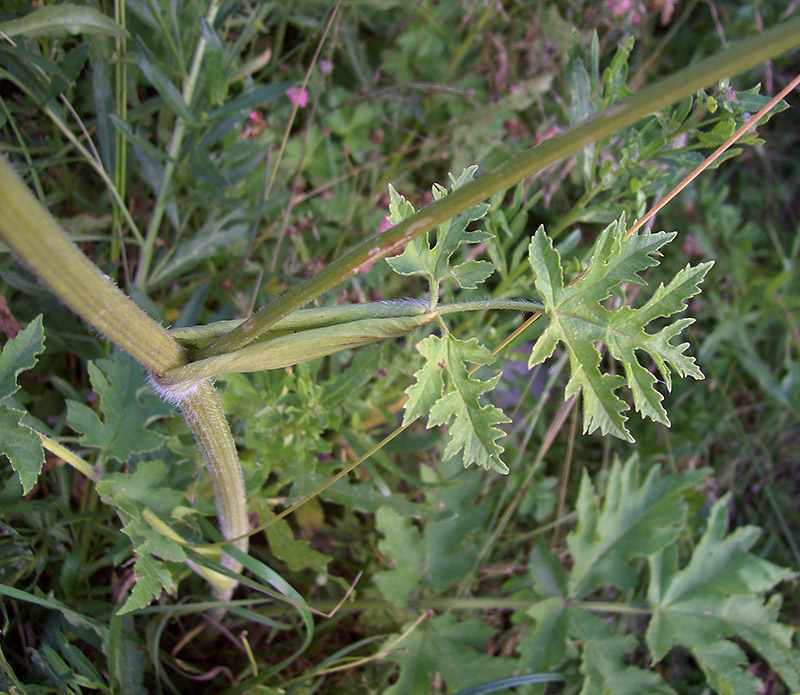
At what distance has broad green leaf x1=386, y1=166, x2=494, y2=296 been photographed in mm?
1027

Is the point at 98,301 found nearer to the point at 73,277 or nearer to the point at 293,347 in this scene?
the point at 73,277

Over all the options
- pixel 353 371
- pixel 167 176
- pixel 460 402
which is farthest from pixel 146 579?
pixel 167 176

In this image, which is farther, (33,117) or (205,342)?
(33,117)

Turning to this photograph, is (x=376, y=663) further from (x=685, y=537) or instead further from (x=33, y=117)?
(x=33, y=117)

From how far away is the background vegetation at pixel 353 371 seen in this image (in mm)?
1499

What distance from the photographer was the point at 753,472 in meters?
2.73

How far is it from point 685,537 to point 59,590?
2.07 m

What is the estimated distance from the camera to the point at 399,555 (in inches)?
70.6

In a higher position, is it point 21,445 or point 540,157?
point 540,157

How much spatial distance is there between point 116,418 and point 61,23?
0.94m

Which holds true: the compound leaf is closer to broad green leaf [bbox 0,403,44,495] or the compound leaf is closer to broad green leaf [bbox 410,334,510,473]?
broad green leaf [bbox 0,403,44,495]

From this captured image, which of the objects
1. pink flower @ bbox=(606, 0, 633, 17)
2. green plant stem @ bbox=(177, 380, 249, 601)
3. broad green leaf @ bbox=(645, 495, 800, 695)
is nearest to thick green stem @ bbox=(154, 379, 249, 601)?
green plant stem @ bbox=(177, 380, 249, 601)

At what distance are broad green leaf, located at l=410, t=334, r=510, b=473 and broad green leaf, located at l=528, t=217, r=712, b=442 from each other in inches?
4.3

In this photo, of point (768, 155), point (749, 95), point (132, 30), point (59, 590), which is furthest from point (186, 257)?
point (768, 155)
